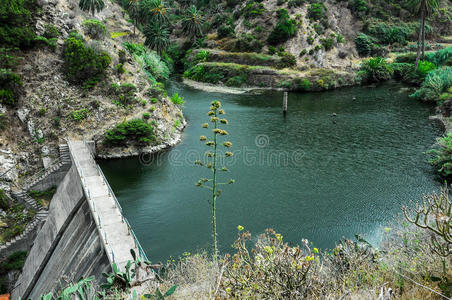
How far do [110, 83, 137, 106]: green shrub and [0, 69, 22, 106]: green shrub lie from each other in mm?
10625

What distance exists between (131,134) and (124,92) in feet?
22.3

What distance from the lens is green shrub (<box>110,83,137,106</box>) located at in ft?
149

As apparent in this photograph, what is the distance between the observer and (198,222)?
28547mm

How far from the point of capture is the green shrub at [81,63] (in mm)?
44031

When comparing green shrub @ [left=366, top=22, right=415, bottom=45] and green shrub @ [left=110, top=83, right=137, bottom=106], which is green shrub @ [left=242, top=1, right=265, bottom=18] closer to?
green shrub @ [left=366, top=22, right=415, bottom=45]

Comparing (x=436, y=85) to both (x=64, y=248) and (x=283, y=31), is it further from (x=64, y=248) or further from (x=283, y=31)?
(x=64, y=248)

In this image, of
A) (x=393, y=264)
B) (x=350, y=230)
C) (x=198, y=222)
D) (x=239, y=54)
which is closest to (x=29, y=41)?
(x=198, y=222)

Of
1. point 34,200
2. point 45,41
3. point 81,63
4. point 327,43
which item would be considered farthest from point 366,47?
point 34,200

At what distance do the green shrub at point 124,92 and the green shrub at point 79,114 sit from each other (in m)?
4.43

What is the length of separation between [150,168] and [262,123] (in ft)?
69.0

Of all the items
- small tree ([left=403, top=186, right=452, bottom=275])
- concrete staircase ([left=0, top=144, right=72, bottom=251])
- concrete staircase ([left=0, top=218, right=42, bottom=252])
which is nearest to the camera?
small tree ([left=403, top=186, right=452, bottom=275])

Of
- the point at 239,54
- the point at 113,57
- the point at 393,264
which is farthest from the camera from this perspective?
the point at 239,54

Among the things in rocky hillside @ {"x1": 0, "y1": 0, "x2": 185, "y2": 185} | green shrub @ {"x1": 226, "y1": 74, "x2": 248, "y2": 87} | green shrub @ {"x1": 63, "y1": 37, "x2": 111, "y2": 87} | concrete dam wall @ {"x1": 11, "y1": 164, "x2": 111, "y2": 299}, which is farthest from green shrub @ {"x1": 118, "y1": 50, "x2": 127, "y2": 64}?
green shrub @ {"x1": 226, "y1": 74, "x2": 248, "y2": 87}

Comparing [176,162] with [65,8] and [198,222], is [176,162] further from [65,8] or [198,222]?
[65,8]
